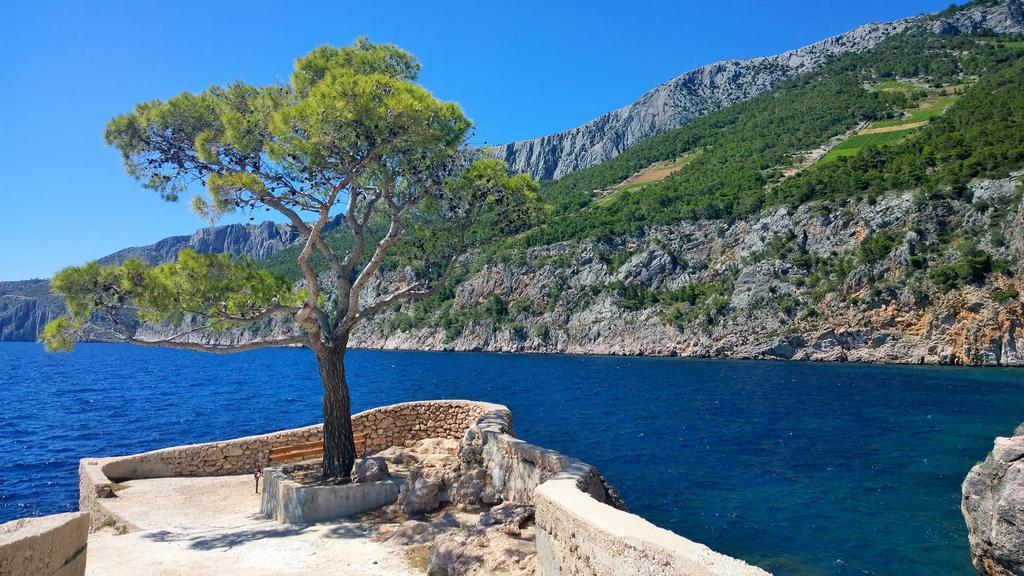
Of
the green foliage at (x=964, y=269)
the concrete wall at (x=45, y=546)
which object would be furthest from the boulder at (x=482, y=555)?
the green foliage at (x=964, y=269)

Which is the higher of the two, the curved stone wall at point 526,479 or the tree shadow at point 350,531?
the curved stone wall at point 526,479

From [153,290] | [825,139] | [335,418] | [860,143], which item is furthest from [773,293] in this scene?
[153,290]

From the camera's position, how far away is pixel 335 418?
12.1 meters

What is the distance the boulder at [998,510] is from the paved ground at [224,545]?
29.7ft

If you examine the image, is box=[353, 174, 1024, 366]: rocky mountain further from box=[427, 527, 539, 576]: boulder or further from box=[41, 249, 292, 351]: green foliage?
box=[41, 249, 292, 351]: green foliage

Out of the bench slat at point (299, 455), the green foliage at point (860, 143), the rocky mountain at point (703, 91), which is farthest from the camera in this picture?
the rocky mountain at point (703, 91)

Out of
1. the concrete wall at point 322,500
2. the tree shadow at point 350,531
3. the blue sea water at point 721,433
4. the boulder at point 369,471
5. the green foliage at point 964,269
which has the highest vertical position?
the green foliage at point 964,269

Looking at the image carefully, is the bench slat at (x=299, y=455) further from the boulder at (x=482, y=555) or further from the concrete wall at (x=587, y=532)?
the boulder at (x=482, y=555)

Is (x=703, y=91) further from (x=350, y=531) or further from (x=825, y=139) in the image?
(x=350, y=531)

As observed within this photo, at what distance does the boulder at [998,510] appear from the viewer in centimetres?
906

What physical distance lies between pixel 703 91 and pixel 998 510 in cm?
15821

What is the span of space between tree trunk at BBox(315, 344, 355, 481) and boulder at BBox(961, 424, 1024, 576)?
11245 millimetres


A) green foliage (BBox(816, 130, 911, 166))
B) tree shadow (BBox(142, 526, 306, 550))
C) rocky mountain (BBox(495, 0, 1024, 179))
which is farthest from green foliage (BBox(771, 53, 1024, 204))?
tree shadow (BBox(142, 526, 306, 550))

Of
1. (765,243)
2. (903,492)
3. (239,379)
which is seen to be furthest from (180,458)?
(765,243)
